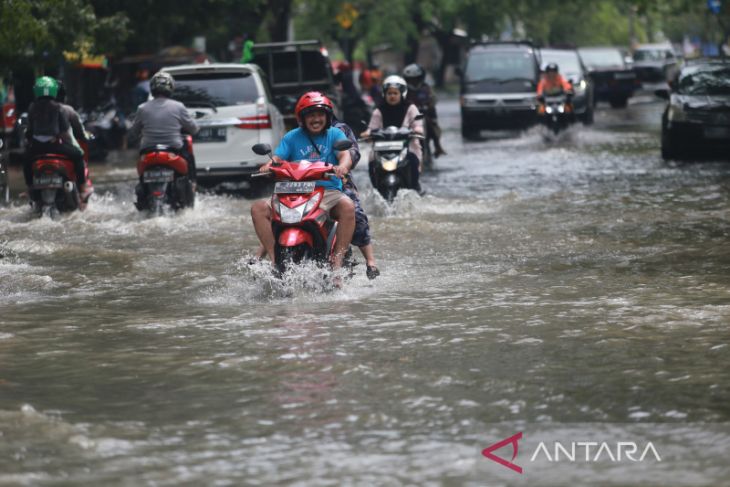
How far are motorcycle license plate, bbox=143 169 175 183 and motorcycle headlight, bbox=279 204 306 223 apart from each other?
597cm

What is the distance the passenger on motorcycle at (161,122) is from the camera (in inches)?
623

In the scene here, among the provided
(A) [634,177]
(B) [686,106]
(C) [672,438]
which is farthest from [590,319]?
(B) [686,106]

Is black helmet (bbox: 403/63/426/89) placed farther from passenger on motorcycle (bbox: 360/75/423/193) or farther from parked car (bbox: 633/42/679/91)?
parked car (bbox: 633/42/679/91)

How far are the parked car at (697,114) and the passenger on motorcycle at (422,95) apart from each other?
387 centimetres

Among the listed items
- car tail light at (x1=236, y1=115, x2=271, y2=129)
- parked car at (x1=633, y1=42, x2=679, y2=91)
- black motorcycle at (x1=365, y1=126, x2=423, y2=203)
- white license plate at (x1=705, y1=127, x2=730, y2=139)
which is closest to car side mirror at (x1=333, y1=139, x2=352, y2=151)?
black motorcycle at (x1=365, y1=126, x2=423, y2=203)

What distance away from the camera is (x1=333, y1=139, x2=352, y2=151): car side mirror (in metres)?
10.3

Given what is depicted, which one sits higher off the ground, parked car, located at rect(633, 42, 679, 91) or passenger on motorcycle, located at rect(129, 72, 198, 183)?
passenger on motorcycle, located at rect(129, 72, 198, 183)

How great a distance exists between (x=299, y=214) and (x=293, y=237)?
0.58 ft

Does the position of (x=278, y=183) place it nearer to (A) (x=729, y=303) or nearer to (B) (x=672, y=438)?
(A) (x=729, y=303)

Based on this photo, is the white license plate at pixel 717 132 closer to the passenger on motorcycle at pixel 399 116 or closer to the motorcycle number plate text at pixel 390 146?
the passenger on motorcycle at pixel 399 116

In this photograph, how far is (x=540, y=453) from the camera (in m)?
5.93

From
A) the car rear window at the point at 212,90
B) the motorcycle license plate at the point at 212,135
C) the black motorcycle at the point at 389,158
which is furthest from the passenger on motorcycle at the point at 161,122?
the car rear window at the point at 212,90

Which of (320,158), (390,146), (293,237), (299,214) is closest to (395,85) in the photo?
(390,146)

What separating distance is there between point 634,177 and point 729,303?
11.2m
